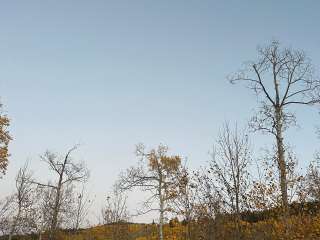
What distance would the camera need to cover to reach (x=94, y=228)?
1062 inches

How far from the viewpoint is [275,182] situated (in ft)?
35.5

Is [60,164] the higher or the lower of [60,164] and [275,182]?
the higher

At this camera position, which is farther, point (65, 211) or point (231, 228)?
point (65, 211)

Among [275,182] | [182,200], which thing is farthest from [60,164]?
Result: [275,182]

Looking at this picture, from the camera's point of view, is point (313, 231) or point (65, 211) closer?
point (313, 231)

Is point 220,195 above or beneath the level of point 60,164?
beneath

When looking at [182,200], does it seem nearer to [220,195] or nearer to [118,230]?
[220,195]

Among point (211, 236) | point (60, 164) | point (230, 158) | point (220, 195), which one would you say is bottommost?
point (211, 236)

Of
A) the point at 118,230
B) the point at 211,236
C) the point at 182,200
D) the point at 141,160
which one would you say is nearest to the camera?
the point at 211,236

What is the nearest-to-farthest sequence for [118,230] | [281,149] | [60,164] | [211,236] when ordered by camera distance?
[211,236], [281,149], [118,230], [60,164]

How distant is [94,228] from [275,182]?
763 inches

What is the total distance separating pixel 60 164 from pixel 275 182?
52.7ft

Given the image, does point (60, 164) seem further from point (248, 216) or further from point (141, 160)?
point (248, 216)

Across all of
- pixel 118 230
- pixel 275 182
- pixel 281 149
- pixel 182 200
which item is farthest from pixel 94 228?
pixel 275 182
